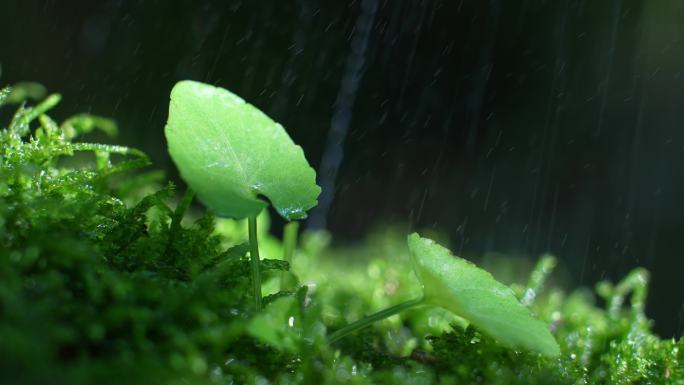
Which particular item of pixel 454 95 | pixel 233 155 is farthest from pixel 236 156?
pixel 454 95

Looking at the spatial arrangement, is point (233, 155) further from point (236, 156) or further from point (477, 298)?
point (477, 298)

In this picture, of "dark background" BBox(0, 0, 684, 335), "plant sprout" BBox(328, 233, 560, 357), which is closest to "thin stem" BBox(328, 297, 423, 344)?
"plant sprout" BBox(328, 233, 560, 357)

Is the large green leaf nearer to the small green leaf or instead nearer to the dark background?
the small green leaf

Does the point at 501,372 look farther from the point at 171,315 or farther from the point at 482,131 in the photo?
the point at 482,131

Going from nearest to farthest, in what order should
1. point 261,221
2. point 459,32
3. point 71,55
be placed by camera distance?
point 261,221, point 71,55, point 459,32

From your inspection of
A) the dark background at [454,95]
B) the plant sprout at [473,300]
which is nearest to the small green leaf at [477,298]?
the plant sprout at [473,300]

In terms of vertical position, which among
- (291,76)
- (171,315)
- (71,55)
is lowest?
(71,55)

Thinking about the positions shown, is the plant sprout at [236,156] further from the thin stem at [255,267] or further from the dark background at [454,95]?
the dark background at [454,95]

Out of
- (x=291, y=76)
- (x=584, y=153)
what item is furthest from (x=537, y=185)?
(x=291, y=76)
